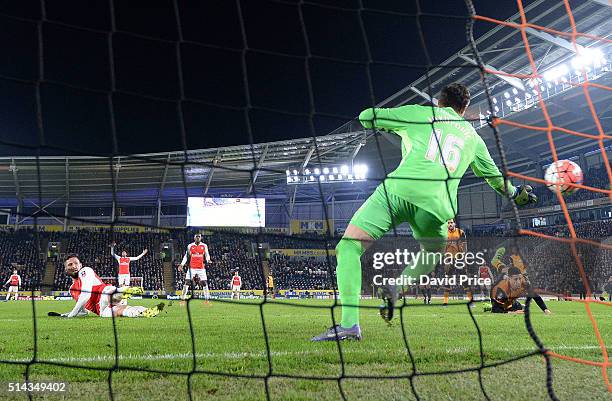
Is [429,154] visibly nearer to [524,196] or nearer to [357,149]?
[524,196]

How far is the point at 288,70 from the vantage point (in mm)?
20141

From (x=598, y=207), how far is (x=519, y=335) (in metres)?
22.5

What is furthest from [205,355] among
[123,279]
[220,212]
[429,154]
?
[220,212]

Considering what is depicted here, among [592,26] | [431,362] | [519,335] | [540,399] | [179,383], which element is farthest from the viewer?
[592,26]

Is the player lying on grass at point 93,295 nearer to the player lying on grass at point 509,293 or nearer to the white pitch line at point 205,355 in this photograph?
the white pitch line at point 205,355

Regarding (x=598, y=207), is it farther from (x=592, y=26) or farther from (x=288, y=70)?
(x=288, y=70)

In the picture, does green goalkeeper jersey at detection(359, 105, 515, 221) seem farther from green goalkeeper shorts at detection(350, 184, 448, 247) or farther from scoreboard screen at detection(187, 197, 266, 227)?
scoreboard screen at detection(187, 197, 266, 227)

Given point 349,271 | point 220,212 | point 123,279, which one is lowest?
point 349,271

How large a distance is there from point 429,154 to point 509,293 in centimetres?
609

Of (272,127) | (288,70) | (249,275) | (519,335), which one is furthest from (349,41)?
(519,335)

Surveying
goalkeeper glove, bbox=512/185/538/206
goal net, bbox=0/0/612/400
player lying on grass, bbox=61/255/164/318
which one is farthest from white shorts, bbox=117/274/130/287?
goalkeeper glove, bbox=512/185/538/206

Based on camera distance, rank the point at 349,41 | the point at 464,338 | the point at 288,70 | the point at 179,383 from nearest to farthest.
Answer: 1. the point at 179,383
2. the point at 464,338
3. the point at 288,70
4. the point at 349,41

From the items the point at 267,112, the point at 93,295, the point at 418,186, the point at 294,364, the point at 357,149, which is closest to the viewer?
the point at 294,364

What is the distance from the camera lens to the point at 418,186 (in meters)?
3.52
